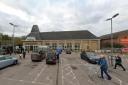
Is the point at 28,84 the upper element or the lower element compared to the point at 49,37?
lower

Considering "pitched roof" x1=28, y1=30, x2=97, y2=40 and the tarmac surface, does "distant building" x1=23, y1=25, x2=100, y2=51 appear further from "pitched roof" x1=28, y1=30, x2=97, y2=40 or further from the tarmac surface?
the tarmac surface

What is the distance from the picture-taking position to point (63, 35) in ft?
255

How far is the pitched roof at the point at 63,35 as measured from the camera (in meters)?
73.6

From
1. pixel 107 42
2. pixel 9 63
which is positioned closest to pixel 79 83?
pixel 9 63

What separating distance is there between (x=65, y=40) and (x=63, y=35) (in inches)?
141

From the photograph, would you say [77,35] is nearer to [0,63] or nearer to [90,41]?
[90,41]

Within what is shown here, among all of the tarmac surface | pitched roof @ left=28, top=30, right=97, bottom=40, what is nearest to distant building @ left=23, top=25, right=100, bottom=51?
pitched roof @ left=28, top=30, right=97, bottom=40

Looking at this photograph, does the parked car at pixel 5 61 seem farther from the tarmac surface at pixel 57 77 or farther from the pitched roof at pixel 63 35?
the pitched roof at pixel 63 35

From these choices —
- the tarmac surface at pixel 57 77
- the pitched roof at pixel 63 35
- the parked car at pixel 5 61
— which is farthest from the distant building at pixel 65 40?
the tarmac surface at pixel 57 77

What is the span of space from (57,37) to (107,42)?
2192 centimetres

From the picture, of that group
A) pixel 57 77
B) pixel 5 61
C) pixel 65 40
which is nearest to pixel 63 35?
pixel 65 40

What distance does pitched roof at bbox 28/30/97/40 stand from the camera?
73625 mm

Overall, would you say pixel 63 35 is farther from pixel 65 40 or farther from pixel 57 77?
pixel 57 77

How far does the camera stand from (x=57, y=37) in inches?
3051
